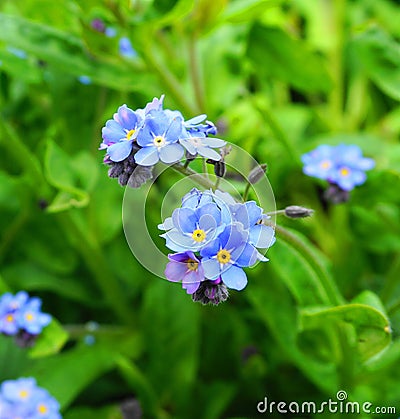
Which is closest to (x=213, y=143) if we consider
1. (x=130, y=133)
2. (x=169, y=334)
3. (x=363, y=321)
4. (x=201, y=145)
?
(x=201, y=145)

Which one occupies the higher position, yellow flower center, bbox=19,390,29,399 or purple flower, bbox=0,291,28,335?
purple flower, bbox=0,291,28,335

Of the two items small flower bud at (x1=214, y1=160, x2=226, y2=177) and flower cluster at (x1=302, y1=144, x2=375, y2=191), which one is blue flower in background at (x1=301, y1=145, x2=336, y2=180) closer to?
flower cluster at (x1=302, y1=144, x2=375, y2=191)

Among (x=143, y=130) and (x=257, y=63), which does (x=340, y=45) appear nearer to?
(x=257, y=63)

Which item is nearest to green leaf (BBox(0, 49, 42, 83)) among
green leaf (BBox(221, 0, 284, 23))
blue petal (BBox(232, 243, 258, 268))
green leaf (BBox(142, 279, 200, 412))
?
green leaf (BBox(221, 0, 284, 23))

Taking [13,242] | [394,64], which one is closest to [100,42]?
[13,242]

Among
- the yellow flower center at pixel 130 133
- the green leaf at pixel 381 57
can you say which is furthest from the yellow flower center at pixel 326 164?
the yellow flower center at pixel 130 133

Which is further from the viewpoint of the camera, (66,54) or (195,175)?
(66,54)

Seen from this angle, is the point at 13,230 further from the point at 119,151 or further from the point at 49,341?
the point at 119,151

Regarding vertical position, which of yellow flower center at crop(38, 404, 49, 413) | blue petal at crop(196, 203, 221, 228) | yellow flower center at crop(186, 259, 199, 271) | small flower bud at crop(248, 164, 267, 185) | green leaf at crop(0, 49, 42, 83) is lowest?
yellow flower center at crop(38, 404, 49, 413)
